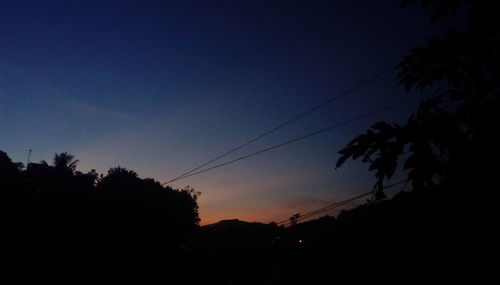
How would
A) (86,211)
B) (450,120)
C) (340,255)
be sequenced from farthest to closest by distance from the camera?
(86,211) < (340,255) < (450,120)

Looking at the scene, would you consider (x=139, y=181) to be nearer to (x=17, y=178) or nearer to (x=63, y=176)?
(x=63, y=176)

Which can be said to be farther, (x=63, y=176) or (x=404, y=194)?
(x=63, y=176)

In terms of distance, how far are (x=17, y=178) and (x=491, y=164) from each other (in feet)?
118

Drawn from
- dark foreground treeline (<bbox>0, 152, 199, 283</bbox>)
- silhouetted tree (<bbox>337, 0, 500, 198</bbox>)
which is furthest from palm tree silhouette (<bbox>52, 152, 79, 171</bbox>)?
silhouetted tree (<bbox>337, 0, 500, 198</bbox>)

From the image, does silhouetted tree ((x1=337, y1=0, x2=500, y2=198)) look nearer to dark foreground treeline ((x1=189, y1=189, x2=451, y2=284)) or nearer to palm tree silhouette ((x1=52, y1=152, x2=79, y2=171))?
dark foreground treeline ((x1=189, y1=189, x2=451, y2=284))

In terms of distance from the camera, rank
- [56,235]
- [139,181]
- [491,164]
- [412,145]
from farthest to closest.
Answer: [139,181], [56,235], [412,145], [491,164]

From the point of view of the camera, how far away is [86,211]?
33.1 meters

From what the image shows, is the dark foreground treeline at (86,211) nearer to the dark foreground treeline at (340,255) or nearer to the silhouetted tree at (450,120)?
the dark foreground treeline at (340,255)

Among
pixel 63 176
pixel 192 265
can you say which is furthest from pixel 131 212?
pixel 192 265

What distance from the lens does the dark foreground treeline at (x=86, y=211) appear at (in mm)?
24734

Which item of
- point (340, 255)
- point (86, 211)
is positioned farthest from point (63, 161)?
point (340, 255)

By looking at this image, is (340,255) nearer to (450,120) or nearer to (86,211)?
(450,120)

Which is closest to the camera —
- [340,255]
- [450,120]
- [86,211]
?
[450,120]

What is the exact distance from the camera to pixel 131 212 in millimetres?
35031
